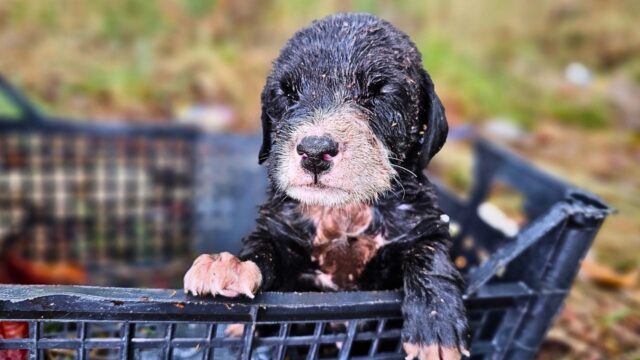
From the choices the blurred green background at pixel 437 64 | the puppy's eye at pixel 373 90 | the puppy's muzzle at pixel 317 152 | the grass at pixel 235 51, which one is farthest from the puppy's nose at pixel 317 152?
the grass at pixel 235 51

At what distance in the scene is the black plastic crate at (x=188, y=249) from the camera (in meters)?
1.33

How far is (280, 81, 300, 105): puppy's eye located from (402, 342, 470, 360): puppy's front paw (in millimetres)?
709

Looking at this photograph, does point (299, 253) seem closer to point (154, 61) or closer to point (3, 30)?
point (154, 61)

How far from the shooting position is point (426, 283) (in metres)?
1.57

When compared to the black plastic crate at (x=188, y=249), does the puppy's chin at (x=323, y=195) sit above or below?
above

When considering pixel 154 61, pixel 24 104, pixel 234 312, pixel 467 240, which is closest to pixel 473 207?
pixel 467 240

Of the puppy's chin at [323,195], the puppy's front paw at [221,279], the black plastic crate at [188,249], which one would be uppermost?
the puppy's chin at [323,195]

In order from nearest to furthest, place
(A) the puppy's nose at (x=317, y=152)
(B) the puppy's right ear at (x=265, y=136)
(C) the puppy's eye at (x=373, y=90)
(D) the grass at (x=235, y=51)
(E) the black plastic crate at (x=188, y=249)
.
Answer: (E) the black plastic crate at (x=188, y=249) < (A) the puppy's nose at (x=317, y=152) < (C) the puppy's eye at (x=373, y=90) < (B) the puppy's right ear at (x=265, y=136) < (D) the grass at (x=235, y=51)

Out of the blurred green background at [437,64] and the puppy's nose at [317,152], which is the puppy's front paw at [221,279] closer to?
the puppy's nose at [317,152]

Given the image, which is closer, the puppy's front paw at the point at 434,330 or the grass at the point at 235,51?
the puppy's front paw at the point at 434,330

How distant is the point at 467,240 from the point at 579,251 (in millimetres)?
946

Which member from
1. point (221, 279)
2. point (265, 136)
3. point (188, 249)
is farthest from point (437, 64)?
point (221, 279)

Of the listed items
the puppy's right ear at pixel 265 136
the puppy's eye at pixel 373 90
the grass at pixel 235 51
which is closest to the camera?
the puppy's eye at pixel 373 90

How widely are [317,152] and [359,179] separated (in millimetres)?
149
